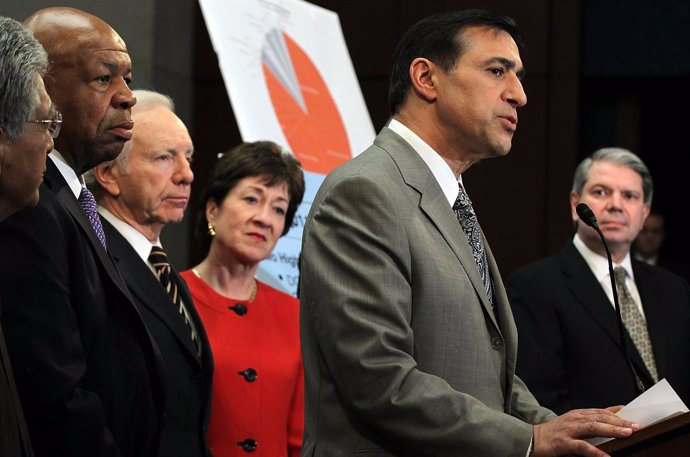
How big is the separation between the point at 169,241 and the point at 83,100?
3.97 m

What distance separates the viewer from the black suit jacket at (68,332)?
2.12 m

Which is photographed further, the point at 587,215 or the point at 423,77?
the point at 587,215

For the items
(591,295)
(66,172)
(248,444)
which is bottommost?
(248,444)

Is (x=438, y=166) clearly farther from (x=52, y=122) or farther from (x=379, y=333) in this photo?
(x=52, y=122)

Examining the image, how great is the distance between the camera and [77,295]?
7.48ft

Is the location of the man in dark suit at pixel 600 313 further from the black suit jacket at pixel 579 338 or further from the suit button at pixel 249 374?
the suit button at pixel 249 374

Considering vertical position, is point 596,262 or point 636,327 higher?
point 596,262

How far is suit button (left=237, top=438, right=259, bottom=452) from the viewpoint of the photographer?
3.18 meters

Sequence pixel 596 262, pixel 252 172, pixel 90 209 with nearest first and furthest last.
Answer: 1. pixel 90 209
2. pixel 252 172
3. pixel 596 262

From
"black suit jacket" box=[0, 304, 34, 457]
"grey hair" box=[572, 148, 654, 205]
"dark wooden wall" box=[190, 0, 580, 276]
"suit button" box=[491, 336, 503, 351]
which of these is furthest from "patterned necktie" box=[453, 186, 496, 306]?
"dark wooden wall" box=[190, 0, 580, 276]

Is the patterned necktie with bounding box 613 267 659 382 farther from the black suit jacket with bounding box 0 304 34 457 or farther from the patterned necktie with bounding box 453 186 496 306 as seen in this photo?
the black suit jacket with bounding box 0 304 34 457

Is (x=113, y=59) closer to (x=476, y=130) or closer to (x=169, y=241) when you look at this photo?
(x=476, y=130)

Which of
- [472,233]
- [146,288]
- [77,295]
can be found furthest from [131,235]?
[472,233]

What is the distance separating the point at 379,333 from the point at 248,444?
121 cm
